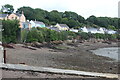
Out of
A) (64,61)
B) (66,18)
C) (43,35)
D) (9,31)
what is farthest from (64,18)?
(64,61)

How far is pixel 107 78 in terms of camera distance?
10703 mm

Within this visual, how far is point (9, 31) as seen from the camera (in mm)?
34594

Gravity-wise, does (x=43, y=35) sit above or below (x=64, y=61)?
above

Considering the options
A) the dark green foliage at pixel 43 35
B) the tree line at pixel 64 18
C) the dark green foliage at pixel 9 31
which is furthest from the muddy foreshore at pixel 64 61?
the tree line at pixel 64 18

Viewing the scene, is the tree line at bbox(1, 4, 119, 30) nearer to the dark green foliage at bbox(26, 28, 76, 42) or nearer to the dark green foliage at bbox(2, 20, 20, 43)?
the dark green foliage at bbox(26, 28, 76, 42)

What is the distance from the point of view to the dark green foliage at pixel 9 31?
Result: 3430 centimetres

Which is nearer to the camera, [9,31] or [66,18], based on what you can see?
[9,31]

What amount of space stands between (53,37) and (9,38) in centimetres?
1981

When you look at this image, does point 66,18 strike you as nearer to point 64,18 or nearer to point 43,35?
point 64,18

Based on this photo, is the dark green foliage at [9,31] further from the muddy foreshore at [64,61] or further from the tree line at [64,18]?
the tree line at [64,18]

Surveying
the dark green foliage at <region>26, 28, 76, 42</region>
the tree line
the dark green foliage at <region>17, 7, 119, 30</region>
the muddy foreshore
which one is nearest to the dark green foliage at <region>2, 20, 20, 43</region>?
the dark green foliage at <region>26, 28, 76, 42</region>

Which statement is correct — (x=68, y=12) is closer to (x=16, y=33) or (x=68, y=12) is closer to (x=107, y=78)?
(x=16, y=33)

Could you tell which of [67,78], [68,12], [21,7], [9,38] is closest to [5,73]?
[67,78]

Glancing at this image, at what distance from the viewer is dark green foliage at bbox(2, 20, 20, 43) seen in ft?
113
